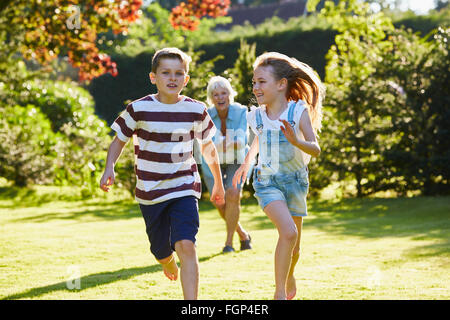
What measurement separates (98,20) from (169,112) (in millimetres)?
7192

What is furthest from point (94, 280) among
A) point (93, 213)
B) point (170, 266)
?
point (93, 213)

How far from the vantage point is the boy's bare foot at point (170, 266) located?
5.13m

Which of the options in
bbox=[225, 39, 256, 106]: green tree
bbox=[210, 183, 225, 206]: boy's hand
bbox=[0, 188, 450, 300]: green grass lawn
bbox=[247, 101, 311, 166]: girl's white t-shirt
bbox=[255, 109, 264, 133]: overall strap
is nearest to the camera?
bbox=[247, 101, 311, 166]: girl's white t-shirt

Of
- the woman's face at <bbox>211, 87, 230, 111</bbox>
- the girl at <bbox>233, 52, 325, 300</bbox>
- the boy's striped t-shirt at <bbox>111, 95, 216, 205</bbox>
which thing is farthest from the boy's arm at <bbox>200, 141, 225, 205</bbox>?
the woman's face at <bbox>211, 87, 230, 111</bbox>

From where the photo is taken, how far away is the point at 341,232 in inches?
349

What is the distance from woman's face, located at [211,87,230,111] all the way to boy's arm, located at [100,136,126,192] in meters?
2.77

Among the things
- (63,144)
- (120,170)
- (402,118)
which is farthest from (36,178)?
(402,118)

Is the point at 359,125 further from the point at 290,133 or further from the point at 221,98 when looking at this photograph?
the point at 290,133

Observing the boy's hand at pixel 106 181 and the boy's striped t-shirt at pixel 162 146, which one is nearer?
the boy's hand at pixel 106 181

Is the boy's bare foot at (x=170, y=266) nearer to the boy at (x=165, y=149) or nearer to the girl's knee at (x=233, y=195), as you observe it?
the boy at (x=165, y=149)

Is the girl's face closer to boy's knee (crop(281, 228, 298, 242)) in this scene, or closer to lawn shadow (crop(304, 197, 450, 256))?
boy's knee (crop(281, 228, 298, 242))

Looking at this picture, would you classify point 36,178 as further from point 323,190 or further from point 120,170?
point 323,190

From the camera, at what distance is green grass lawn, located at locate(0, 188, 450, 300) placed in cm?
539

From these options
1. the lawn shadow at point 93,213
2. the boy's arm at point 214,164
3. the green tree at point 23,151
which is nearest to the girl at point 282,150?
the boy's arm at point 214,164
